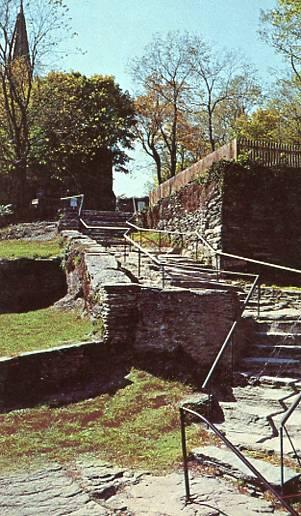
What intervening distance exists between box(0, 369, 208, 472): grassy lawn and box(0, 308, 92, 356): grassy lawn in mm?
1506

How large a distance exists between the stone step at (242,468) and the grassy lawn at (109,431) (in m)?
0.36

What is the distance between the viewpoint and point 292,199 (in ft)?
58.5

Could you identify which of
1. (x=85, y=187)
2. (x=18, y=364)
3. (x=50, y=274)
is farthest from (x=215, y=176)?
(x=85, y=187)

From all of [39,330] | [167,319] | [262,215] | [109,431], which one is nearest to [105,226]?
[262,215]

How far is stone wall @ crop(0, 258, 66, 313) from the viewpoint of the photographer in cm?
1501

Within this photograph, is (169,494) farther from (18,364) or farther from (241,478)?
(18,364)

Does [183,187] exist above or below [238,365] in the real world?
above

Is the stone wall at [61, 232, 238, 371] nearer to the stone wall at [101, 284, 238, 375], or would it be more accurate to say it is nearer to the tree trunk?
the stone wall at [101, 284, 238, 375]

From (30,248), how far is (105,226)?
13.3ft

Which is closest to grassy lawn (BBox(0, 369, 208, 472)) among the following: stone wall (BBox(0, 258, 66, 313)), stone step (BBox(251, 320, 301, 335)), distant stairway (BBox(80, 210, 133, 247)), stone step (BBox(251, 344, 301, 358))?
stone step (BBox(251, 344, 301, 358))

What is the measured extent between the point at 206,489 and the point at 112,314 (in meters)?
4.22

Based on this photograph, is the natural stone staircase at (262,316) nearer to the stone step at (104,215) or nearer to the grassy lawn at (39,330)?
the grassy lawn at (39,330)

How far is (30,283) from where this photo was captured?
51.2 feet

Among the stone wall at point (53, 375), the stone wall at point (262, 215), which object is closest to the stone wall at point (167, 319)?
the stone wall at point (53, 375)
